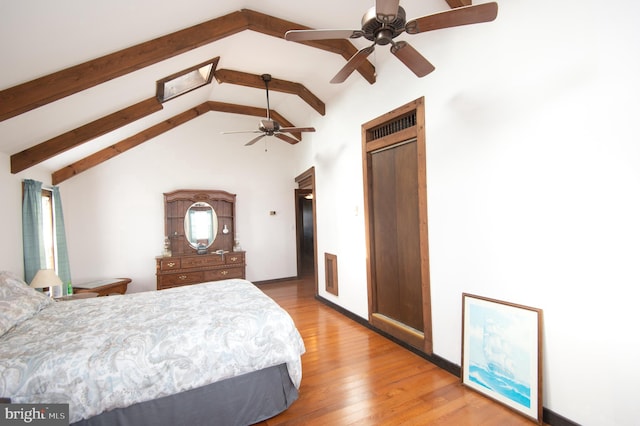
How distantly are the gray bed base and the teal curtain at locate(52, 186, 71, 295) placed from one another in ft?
11.4

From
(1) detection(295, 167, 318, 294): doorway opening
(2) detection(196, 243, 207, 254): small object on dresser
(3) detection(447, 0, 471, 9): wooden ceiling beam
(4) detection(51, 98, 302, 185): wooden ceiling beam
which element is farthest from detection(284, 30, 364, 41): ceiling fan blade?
(2) detection(196, 243, 207, 254): small object on dresser

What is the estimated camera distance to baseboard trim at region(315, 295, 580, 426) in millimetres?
1885

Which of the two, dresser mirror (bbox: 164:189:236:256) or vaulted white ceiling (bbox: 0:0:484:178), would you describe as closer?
vaulted white ceiling (bbox: 0:0:484:178)

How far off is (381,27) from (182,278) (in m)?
5.06

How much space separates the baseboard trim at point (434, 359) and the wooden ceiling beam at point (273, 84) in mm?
3222

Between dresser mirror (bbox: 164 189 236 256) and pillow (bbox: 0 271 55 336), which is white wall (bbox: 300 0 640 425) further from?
dresser mirror (bbox: 164 189 236 256)

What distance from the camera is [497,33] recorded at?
2.17m

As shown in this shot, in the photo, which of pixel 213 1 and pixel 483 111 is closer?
pixel 483 111

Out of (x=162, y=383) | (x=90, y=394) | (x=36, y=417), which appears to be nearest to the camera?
(x=36, y=417)

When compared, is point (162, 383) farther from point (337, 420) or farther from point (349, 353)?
point (349, 353)

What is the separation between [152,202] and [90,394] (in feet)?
14.5

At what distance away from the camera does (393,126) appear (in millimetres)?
3359

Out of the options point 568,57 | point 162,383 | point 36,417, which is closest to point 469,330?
point 568,57

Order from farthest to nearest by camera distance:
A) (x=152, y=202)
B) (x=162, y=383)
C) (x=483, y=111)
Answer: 1. (x=152, y=202)
2. (x=483, y=111)
3. (x=162, y=383)
